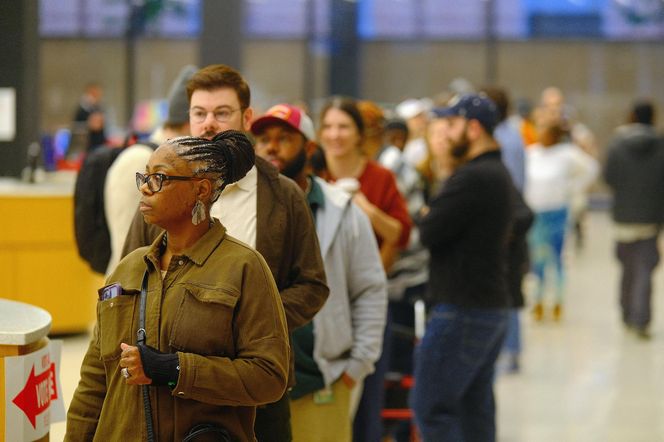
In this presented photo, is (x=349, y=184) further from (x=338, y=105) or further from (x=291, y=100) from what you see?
(x=291, y=100)

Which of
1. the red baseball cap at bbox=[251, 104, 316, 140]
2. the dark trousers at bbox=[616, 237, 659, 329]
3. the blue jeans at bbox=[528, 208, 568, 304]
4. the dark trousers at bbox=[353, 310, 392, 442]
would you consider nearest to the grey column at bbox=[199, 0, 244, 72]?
the blue jeans at bbox=[528, 208, 568, 304]

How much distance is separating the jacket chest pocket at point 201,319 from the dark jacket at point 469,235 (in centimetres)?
229

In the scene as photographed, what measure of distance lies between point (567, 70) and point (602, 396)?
16.1m

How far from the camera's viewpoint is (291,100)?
21.8 m

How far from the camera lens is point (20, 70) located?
10.1 m

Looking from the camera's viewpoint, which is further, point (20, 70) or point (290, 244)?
point (20, 70)

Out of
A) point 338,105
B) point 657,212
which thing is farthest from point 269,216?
point 657,212

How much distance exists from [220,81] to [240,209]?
1.11 ft

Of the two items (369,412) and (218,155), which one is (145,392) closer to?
(218,155)

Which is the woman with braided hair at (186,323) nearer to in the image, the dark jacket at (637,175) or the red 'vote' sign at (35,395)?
the red 'vote' sign at (35,395)

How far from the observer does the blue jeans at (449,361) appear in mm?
4641

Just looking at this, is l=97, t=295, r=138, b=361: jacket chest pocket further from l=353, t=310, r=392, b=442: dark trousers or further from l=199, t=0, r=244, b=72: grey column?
l=199, t=0, r=244, b=72: grey column

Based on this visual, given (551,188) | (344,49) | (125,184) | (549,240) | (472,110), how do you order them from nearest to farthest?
(125,184) → (472,110) → (551,188) → (549,240) → (344,49)

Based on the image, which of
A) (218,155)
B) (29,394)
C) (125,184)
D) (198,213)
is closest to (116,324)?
(198,213)
